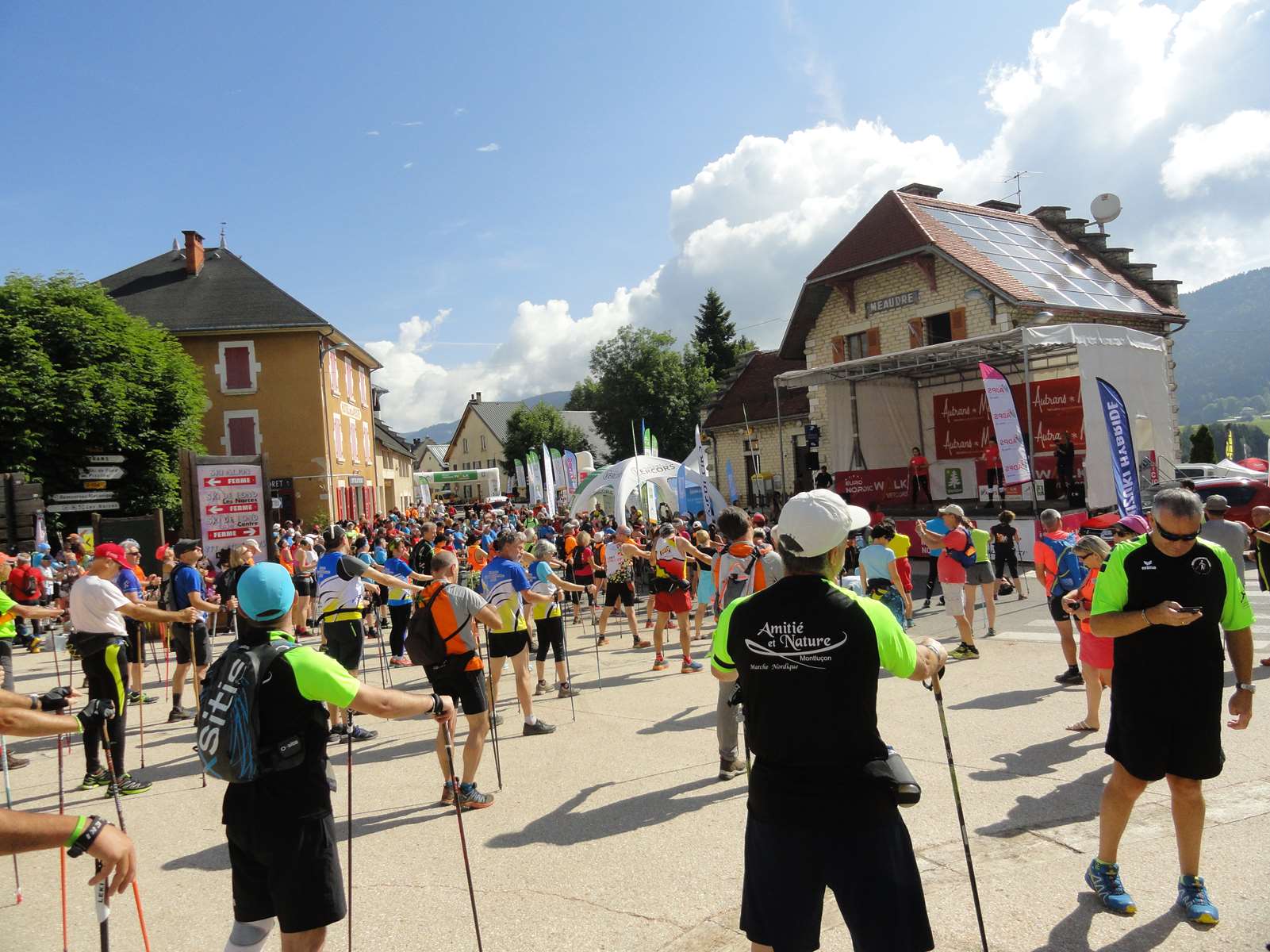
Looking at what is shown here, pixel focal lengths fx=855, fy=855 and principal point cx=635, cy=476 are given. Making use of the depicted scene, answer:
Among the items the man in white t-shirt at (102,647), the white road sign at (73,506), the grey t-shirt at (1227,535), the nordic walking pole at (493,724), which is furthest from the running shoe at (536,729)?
the white road sign at (73,506)

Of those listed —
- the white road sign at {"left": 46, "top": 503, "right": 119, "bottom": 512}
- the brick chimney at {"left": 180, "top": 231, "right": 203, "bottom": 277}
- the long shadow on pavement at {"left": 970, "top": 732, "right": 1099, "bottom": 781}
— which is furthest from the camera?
the brick chimney at {"left": 180, "top": 231, "right": 203, "bottom": 277}

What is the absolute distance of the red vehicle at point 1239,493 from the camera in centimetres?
1714

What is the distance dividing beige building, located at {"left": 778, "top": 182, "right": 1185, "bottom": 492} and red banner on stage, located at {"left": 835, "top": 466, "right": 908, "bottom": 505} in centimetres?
68

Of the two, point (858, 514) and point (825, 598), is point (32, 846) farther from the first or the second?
point (858, 514)

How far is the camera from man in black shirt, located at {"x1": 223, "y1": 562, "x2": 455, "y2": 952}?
296cm

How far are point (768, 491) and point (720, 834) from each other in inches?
1348

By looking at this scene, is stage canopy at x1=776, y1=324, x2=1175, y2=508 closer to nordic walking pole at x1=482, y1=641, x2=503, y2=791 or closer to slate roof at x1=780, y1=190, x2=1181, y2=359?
slate roof at x1=780, y1=190, x2=1181, y2=359

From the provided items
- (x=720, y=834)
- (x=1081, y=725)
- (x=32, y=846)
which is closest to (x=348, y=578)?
(x=720, y=834)

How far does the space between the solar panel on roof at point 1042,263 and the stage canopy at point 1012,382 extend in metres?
2.77

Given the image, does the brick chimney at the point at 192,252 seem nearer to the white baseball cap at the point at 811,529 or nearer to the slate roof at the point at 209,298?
the slate roof at the point at 209,298

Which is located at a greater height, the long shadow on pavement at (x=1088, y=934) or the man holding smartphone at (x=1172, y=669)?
the man holding smartphone at (x=1172, y=669)

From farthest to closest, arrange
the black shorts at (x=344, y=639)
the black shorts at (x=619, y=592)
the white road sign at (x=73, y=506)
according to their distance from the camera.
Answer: the white road sign at (x=73, y=506)
the black shorts at (x=619, y=592)
the black shorts at (x=344, y=639)

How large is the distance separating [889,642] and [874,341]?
1112 inches

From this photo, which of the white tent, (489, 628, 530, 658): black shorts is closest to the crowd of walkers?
Result: (489, 628, 530, 658): black shorts
